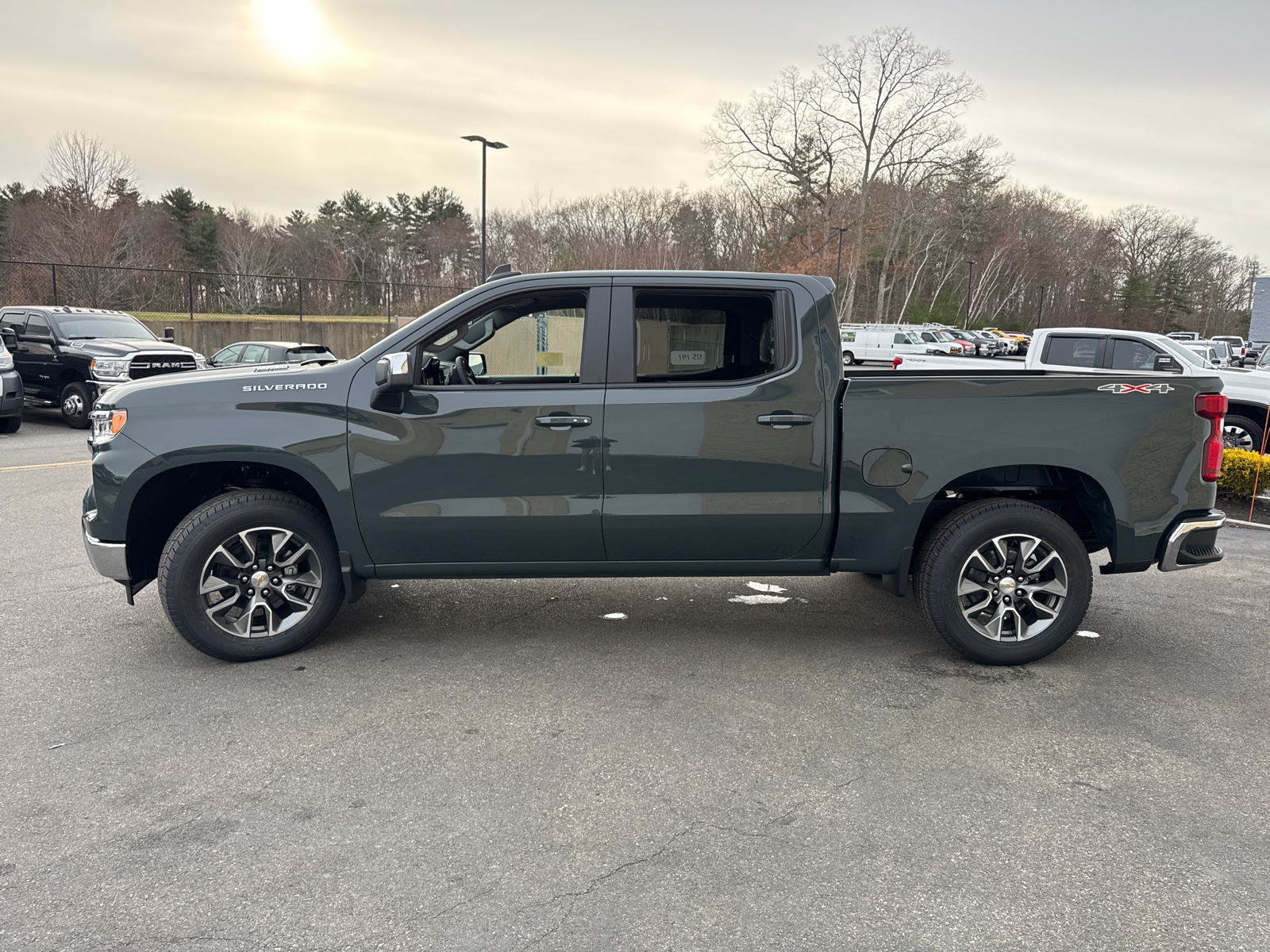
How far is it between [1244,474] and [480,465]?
29.3 feet

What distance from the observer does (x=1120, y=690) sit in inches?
179

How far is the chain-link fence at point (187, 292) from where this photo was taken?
1145 inches

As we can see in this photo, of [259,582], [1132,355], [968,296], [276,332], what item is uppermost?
[968,296]

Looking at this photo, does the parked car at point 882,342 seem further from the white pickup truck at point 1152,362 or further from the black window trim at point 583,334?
the black window trim at point 583,334

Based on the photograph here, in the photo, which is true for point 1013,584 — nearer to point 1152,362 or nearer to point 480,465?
point 480,465

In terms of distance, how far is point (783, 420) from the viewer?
457 cm

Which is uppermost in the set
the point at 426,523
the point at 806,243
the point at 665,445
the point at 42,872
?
the point at 806,243

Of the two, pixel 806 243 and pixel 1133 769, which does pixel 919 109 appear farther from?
pixel 1133 769

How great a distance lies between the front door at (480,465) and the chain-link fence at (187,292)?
28353mm

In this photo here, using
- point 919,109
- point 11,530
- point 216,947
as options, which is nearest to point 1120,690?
point 216,947

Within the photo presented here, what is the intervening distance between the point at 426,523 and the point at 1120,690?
3632 mm

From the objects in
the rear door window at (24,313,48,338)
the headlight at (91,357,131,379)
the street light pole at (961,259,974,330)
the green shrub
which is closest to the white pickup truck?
the green shrub

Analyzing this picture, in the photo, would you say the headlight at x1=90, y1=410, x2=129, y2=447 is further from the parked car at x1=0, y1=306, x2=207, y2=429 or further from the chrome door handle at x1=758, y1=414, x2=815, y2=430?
the parked car at x1=0, y1=306, x2=207, y2=429

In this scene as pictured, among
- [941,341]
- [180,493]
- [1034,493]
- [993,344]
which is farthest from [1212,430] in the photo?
[993,344]
